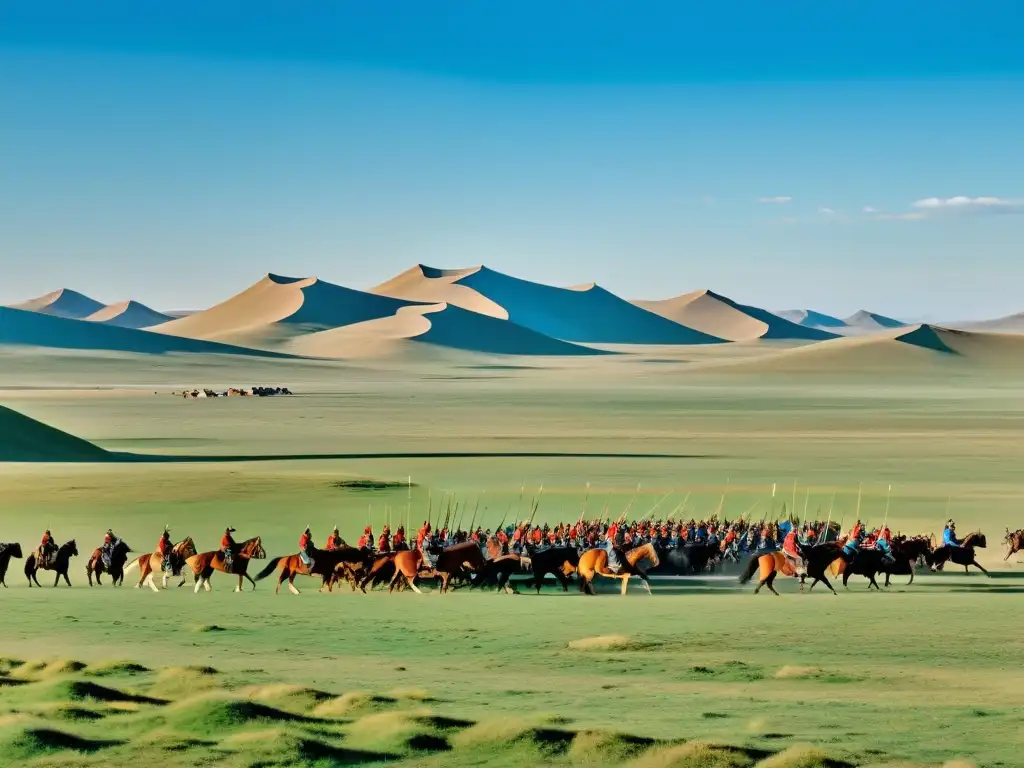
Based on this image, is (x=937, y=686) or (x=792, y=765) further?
(x=937, y=686)

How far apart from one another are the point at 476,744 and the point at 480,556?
34.7ft

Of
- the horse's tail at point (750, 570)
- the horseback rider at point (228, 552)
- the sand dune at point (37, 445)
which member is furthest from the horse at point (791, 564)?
the sand dune at point (37, 445)

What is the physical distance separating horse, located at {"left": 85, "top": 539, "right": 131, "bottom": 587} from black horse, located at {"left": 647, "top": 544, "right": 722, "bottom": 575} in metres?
7.90

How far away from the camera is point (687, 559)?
25281 millimetres

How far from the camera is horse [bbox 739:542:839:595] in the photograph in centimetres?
2294

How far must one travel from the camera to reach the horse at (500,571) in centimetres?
2333

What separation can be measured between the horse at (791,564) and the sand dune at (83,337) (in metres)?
149

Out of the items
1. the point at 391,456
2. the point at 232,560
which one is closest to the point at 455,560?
the point at 232,560

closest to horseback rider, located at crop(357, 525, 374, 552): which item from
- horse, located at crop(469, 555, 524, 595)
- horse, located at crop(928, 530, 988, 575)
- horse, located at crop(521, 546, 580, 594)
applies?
horse, located at crop(469, 555, 524, 595)

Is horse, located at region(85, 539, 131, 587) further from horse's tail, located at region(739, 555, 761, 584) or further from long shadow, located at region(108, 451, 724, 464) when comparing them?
long shadow, located at region(108, 451, 724, 464)

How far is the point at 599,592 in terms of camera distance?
2358 centimetres

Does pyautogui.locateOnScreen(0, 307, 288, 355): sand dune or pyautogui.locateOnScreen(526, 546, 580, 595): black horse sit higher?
pyautogui.locateOnScreen(0, 307, 288, 355): sand dune

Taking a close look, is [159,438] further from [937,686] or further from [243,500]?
[937,686]

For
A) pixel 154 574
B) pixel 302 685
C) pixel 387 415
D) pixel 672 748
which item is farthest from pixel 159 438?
pixel 672 748
